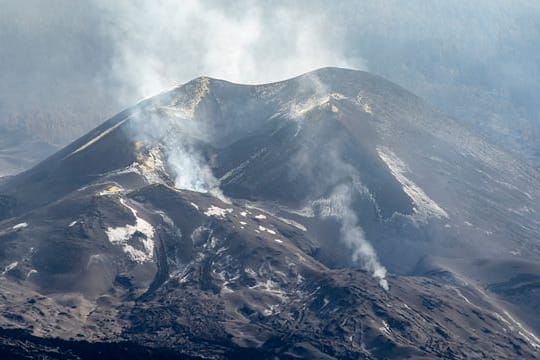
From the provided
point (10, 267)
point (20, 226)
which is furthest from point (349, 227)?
point (10, 267)

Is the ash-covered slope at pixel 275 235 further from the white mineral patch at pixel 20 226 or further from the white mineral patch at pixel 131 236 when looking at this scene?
the white mineral patch at pixel 20 226

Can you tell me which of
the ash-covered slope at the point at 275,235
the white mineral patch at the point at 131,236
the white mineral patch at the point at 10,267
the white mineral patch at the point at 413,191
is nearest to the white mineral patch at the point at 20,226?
the ash-covered slope at the point at 275,235

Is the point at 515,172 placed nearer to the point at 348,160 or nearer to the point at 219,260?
the point at 348,160

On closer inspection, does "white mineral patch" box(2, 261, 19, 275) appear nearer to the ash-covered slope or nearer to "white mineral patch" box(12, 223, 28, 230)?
the ash-covered slope

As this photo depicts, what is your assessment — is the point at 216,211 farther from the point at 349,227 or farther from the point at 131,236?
the point at 349,227

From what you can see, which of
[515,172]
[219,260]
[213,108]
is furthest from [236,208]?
[515,172]

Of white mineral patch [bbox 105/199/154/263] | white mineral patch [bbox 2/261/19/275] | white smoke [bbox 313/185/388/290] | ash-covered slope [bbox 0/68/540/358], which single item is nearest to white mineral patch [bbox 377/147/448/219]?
ash-covered slope [bbox 0/68/540/358]

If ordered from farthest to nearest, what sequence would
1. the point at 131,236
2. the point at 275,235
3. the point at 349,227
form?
the point at 349,227 → the point at 275,235 → the point at 131,236
